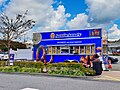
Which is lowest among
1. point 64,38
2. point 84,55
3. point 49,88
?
point 49,88

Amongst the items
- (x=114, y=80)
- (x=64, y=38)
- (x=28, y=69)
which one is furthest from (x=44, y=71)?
(x=114, y=80)

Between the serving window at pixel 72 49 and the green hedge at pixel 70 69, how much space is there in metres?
2.69

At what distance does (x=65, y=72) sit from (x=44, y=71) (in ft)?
6.46

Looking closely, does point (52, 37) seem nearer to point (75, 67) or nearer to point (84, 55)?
Answer: point (84, 55)

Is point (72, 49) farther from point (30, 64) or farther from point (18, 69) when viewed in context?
point (18, 69)

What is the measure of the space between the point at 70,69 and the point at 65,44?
396 cm

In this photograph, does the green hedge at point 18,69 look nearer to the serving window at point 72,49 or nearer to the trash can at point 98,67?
the serving window at point 72,49

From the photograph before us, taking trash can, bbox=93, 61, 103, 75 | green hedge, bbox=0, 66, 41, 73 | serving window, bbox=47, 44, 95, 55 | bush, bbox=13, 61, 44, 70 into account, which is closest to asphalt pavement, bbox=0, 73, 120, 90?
trash can, bbox=93, 61, 103, 75

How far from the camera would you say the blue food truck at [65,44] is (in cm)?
1966

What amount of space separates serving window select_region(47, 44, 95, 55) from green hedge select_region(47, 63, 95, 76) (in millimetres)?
2688

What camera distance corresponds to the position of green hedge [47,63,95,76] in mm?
16719

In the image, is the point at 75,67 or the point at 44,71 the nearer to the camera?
the point at 75,67

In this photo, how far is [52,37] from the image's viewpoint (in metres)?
21.8

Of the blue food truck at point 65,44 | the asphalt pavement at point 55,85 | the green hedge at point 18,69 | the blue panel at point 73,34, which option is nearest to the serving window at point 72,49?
the blue food truck at point 65,44
